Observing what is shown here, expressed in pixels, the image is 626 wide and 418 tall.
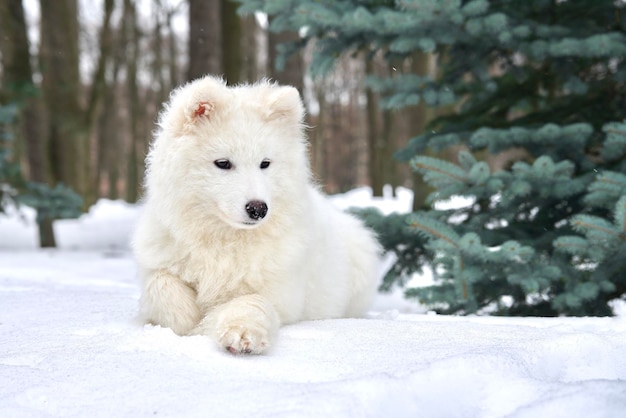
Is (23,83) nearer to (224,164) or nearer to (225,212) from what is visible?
(224,164)

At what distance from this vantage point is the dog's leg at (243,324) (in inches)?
117

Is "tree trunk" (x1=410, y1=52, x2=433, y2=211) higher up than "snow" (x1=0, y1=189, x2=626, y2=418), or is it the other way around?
"tree trunk" (x1=410, y1=52, x2=433, y2=211)

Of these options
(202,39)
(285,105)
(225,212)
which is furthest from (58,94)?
(225,212)

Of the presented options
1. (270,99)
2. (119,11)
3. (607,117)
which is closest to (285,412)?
(270,99)

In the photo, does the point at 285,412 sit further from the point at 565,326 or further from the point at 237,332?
the point at 565,326

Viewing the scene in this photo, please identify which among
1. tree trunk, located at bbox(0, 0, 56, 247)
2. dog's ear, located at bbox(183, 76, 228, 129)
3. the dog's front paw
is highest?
tree trunk, located at bbox(0, 0, 56, 247)

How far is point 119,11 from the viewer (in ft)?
72.4

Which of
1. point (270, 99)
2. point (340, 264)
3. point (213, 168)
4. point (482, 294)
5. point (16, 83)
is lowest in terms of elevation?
point (482, 294)

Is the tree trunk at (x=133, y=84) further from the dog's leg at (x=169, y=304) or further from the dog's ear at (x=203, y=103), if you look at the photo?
the dog's leg at (x=169, y=304)

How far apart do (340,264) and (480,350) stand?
1590mm

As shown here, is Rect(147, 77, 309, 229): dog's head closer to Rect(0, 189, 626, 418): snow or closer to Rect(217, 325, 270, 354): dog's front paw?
Rect(217, 325, 270, 354): dog's front paw

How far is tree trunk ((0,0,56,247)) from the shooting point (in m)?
9.16

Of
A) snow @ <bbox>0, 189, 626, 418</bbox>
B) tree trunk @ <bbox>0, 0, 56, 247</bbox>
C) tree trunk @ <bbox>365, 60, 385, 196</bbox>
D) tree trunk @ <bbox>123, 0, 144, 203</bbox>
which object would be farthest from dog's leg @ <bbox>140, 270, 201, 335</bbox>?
tree trunk @ <bbox>123, 0, 144, 203</bbox>

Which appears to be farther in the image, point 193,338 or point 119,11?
point 119,11
